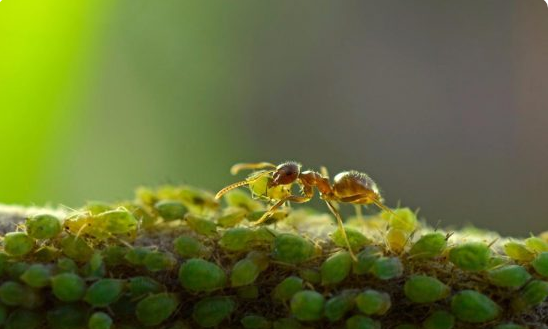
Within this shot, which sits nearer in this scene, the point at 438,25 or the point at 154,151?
the point at 154,151

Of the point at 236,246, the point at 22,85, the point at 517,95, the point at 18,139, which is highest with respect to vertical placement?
the point at 22,85

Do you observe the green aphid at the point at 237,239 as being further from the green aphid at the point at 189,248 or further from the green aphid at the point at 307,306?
the green aphid at the point at 307,306

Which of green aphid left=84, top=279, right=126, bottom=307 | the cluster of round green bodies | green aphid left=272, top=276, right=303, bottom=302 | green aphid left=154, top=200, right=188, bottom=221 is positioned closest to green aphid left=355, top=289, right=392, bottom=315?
the cluster of round green bodies

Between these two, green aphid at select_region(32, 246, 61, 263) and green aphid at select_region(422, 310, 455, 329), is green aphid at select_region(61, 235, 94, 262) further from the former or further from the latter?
green aphid at select_region(422, 310, 455, 329)

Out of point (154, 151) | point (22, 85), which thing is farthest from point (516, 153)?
point (22, 85)

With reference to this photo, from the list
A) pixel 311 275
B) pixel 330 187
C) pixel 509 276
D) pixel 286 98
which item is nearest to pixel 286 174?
pixel 330 187

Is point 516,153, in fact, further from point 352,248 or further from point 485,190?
point 352,248
